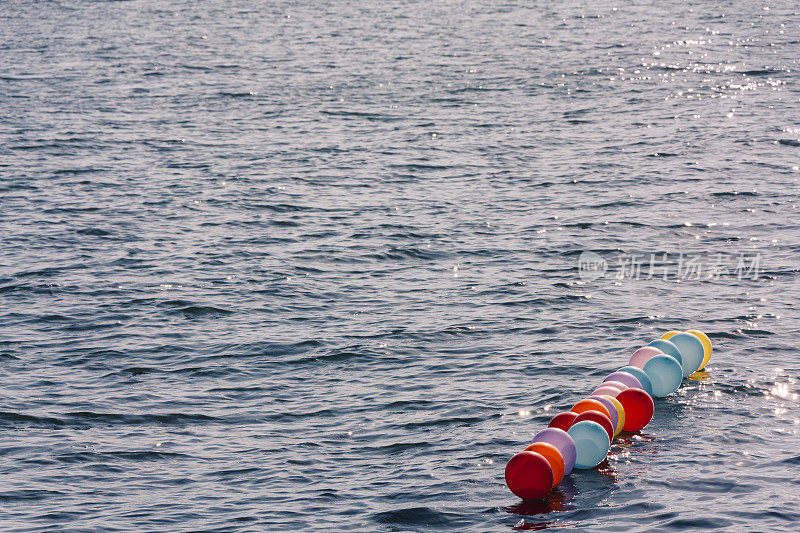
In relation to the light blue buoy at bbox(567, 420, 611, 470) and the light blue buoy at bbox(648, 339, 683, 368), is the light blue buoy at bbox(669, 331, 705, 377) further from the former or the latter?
the light blue buoy at bbox(567, 420, 611, 470)

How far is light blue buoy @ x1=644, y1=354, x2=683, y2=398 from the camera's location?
47.6ft

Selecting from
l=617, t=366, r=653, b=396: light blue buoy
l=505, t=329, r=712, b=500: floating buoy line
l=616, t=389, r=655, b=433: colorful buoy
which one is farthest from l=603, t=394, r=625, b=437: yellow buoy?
l=617, t=366, r=653, b=396: light blue buoy

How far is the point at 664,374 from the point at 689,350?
97 centimetres

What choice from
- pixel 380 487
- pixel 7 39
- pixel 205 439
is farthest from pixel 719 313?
pixel 7 39

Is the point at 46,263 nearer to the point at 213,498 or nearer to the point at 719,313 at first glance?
the point at 213,498

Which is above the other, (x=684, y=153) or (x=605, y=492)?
(x=684, y=153)

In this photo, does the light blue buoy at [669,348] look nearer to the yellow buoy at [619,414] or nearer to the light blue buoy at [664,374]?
the light blue buoy at [664,374]

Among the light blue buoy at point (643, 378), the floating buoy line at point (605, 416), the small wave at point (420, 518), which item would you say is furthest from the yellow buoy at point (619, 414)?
the small wave at point (420, 518)

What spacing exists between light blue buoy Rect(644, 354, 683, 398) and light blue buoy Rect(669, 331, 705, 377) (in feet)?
2.41

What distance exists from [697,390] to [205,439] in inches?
291

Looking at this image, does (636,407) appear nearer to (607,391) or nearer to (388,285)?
(607,391)

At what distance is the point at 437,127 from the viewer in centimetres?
3494

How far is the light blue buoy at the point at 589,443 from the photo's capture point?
12.4 m

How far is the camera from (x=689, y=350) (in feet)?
50.0
